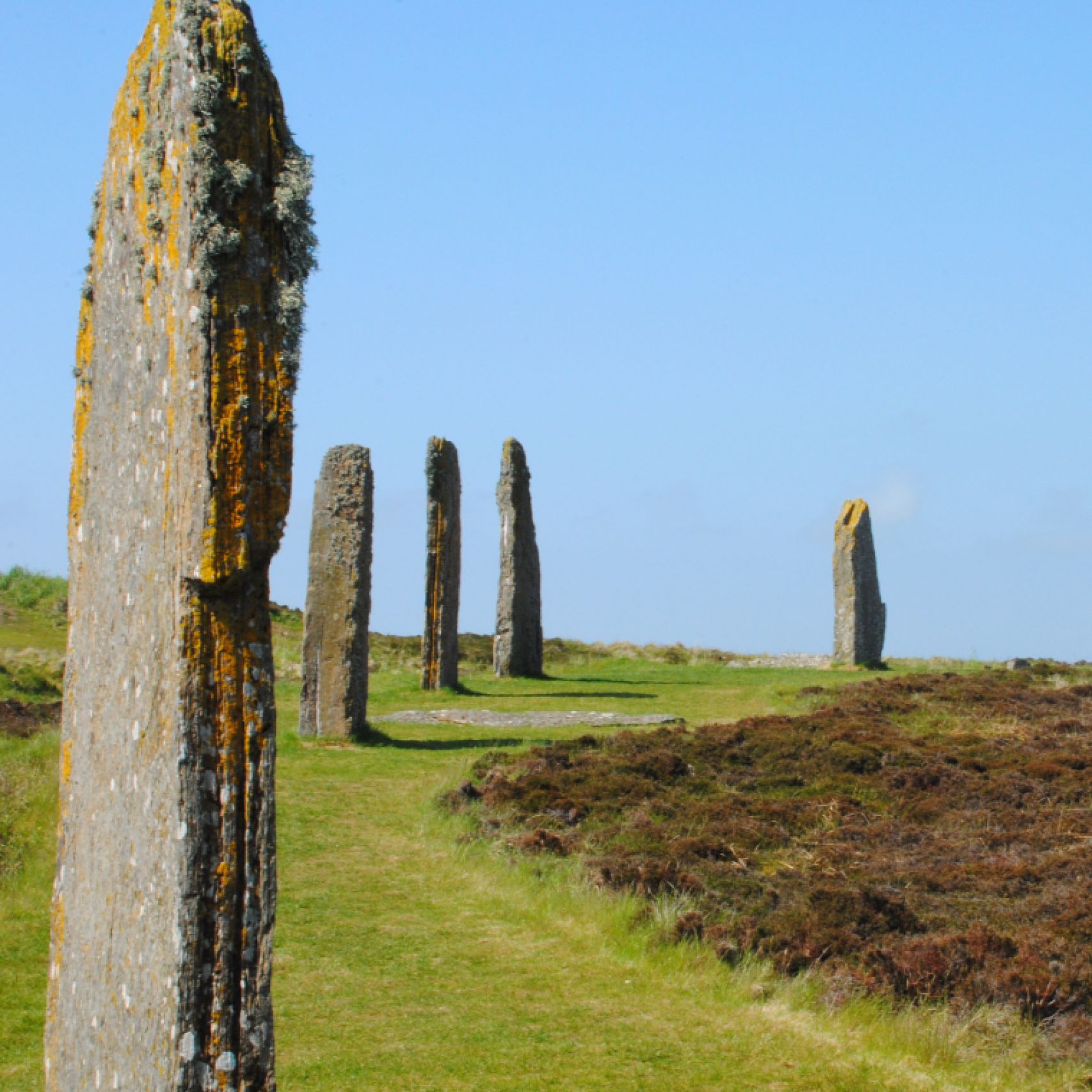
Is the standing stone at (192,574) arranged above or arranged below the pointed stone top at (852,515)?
below

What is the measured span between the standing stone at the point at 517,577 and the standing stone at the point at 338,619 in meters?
9.26

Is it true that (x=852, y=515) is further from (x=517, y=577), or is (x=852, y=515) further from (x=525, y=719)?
(x=525, y=719)

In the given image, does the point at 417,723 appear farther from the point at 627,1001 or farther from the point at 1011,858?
the point at 627,1001

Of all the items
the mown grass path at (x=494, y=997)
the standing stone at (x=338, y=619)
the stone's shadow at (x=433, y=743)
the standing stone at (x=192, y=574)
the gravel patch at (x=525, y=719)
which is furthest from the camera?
the gravel patch at (x=525, y=719)

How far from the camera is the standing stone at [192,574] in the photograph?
4.80 meters

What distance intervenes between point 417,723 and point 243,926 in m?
14.0

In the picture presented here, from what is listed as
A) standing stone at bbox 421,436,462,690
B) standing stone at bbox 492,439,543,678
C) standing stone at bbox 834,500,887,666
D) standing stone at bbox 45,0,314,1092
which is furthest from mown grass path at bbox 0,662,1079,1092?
standing stone at bbox 834,500,887,666

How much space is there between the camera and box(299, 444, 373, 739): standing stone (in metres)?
16.1

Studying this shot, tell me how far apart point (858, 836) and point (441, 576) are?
39.4ft

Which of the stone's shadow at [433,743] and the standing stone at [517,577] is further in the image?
the standing stone at [517,577]

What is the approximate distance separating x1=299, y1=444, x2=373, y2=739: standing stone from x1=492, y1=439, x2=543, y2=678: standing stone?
926 centimetres

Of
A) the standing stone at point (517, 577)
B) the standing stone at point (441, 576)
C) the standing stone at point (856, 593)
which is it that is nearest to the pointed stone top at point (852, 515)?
the standing stone at point (856, 593)

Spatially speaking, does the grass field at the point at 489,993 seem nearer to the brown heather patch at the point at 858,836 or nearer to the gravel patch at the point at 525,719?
the brown heather patch at the point at 858,836

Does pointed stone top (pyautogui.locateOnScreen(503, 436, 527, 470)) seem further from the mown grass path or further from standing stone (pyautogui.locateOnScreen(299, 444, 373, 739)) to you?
the mown grass path
